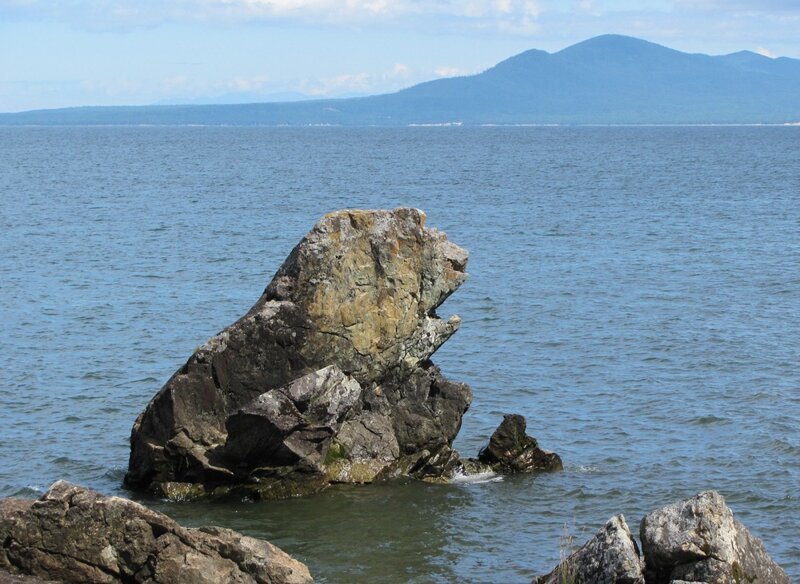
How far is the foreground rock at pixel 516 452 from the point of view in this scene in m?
28.8

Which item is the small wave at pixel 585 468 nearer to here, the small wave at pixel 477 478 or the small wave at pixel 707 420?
the small wave at pixel 477 478

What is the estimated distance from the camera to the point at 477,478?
28.2 meters

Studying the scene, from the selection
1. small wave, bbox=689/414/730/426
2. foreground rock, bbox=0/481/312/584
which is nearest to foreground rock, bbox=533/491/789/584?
foreground rock, bbox=0/481/312/584

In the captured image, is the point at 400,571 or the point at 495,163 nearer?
the point at 400,571

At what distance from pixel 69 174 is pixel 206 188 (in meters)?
32.8

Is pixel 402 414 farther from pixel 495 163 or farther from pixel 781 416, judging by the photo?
pixel 495 163

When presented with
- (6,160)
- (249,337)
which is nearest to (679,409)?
(249,337)

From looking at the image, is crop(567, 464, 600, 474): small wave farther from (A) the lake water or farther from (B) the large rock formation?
(B) the large rock formation

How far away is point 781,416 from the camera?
33.5 meters

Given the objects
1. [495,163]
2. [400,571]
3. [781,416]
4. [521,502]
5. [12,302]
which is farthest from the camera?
[495,163]

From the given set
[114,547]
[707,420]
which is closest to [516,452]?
[707,420]

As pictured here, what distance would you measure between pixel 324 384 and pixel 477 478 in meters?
4.57

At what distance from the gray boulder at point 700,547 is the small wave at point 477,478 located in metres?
10.3

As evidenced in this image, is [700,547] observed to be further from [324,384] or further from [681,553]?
[324,384]
